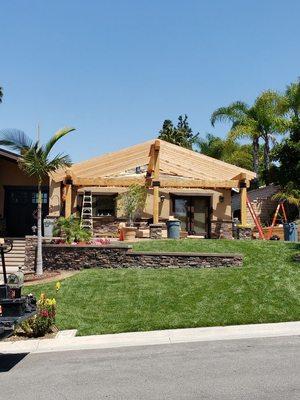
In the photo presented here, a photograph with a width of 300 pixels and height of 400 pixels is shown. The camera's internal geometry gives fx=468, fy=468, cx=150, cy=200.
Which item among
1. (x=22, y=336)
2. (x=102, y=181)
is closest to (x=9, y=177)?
(x=102, y=181)

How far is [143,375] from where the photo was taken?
22.6ft

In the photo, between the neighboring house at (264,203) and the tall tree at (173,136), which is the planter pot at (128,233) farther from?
the tall tree at (173,136)

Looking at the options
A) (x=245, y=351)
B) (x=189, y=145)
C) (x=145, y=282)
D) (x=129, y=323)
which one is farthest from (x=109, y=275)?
(x=189, y=145)

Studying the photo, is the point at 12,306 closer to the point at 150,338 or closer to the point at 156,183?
the point at 150,338

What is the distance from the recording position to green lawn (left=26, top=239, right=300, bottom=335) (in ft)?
34.8

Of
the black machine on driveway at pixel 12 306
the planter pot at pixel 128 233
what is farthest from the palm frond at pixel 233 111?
the black machine on driveway at pixel 12 306

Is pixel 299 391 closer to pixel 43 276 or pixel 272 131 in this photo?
pixel 43 276

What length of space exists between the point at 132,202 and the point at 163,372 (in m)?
17.0

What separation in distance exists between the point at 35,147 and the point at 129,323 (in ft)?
27.5

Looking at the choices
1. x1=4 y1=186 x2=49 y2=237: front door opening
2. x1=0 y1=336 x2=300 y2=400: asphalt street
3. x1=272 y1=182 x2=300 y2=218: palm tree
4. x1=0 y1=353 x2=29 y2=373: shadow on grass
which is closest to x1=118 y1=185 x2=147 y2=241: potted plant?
x1=4 y1=186 x2=49 y2=237: front door opening

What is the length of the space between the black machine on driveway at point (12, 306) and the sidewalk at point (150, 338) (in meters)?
1.27

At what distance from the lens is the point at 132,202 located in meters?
23.9

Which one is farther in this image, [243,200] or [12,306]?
[243,200]

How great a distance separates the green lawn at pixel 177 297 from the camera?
10.6 m
